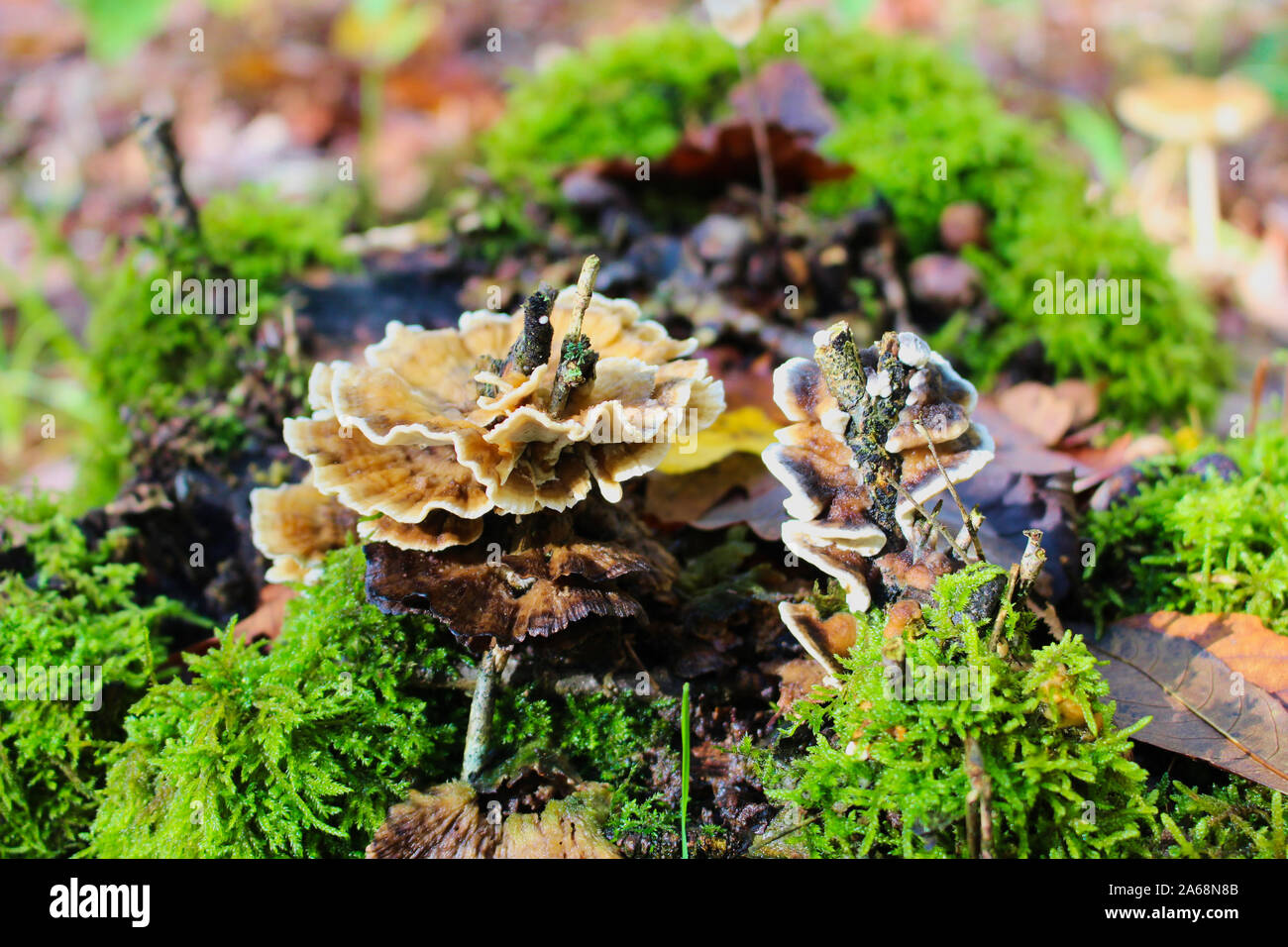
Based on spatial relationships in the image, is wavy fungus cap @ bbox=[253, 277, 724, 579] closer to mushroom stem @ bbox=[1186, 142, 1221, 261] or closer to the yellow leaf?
the yellow leaf

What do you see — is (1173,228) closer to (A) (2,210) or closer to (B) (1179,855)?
(B) (1179,855)

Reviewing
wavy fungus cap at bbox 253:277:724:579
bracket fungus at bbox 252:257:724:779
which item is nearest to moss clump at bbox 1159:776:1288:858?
bracket fungus at bbox 252:257:724:779

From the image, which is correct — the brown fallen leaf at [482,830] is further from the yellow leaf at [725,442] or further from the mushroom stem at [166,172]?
the mushroom stem at [166,172]

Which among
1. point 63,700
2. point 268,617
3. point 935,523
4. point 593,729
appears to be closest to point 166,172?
point 268,617

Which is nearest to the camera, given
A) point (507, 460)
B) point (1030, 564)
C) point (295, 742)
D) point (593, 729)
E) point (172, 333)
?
point (1030, 564)

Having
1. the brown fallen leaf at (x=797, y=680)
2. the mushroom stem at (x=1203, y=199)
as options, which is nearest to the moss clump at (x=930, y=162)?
the mushroom stem at (x=1203, y=199)

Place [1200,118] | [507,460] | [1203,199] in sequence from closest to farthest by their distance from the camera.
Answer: [507,460] → [1200,118] → [1203,199]

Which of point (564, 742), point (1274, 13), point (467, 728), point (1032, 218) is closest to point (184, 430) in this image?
point (467, 728)

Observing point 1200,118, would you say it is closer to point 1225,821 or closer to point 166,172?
point 1225,821
